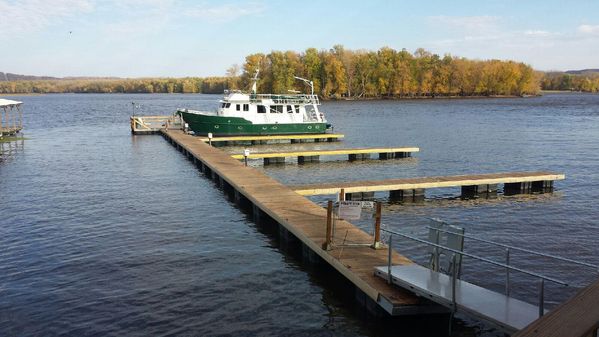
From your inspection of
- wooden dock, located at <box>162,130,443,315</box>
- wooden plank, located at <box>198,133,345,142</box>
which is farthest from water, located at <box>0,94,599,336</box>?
wooden plank, located at <box>198,133,345,142</box>

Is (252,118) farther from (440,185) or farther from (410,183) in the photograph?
(440,185)

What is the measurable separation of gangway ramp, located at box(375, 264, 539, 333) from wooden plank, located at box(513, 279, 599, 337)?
5020mm

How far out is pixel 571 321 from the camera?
10.1ft

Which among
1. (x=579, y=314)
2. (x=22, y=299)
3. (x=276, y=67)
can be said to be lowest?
(x=22, y=299)

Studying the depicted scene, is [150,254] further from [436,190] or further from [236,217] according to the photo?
[436,190]

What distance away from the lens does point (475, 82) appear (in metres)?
150

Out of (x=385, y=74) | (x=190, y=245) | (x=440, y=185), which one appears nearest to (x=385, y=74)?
(x=385, y=74)

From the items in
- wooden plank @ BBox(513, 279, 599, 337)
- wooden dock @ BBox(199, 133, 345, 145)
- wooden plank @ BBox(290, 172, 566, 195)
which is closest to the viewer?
wooden plank @ BBox(513, 279, 599, 337)

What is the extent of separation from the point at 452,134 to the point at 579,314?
50.0 m

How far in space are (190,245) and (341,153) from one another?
19313 millimetres

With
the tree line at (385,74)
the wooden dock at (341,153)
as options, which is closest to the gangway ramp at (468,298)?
the wooden dock at (341,153)

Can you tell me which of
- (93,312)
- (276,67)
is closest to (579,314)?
(93,312)

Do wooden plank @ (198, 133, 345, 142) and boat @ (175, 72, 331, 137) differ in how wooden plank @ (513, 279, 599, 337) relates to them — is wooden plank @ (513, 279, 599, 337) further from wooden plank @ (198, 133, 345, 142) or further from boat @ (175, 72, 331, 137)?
boat @ (175, 72, 331, 137)

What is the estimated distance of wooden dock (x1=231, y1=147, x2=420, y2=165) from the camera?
32.0 meters
